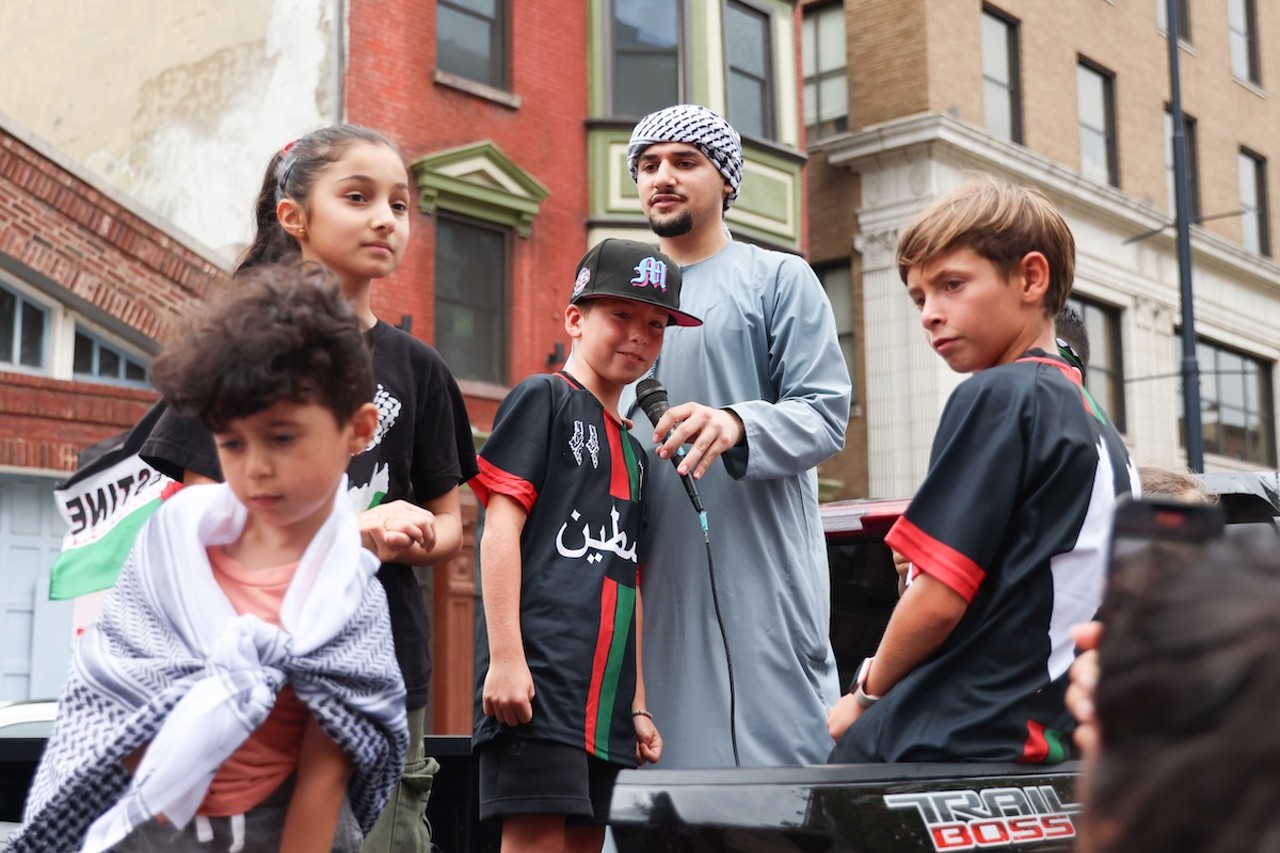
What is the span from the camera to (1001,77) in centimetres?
2427

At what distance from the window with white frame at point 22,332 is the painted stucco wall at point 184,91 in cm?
279

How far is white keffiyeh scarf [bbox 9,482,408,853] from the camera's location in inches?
90.1

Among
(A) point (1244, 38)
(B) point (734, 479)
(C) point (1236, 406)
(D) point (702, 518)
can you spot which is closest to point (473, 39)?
(B) point (734, 479)

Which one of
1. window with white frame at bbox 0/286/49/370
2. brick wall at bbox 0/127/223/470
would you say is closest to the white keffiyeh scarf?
brick wall at bbox 0/127/223/470

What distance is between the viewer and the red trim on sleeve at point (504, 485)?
11.3ft

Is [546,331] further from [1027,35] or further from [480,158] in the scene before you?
[1027,35]

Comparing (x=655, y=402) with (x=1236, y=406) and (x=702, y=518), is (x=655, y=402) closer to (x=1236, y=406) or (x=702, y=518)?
(x=702, y=518)

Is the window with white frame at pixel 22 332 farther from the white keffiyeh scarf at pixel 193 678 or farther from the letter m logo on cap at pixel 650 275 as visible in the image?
the white keffiyeh scarf at pixel 193 678

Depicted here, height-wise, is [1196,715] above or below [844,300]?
below

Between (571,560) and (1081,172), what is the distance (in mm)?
23721

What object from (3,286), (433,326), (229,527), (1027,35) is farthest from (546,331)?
(229,527)

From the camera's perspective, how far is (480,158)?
1717 cm

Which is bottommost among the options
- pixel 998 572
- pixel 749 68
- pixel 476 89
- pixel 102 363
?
pixel 998 572

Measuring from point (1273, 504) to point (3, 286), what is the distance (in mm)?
12433
